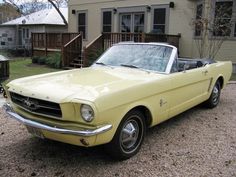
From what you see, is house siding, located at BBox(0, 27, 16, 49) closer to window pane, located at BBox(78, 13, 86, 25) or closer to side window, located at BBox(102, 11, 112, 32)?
window pane, located at BBox(78, 13, 86, 25)

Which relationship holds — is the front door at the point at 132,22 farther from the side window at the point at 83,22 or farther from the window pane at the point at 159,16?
the side window at the point at 83,22

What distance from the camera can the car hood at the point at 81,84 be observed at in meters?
3.56

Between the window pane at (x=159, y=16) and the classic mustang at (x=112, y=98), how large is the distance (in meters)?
10.5

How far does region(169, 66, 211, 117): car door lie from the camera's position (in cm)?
495

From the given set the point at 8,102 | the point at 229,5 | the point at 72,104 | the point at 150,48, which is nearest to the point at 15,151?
the point at 8,102

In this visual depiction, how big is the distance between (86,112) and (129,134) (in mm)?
930

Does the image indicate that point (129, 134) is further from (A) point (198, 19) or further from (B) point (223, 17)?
(A) point (198, 19)

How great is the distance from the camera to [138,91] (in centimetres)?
405

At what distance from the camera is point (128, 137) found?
4.11m

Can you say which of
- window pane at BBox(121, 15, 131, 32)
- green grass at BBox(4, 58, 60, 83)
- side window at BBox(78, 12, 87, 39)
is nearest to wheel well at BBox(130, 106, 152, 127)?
green grass at BBox(4, 58, 60, 83)

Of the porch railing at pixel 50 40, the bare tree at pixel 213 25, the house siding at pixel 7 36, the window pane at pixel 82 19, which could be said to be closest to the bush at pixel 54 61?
the porch railing at pixel 50 40

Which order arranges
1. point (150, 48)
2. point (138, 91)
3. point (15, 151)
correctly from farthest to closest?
point (150, 48) < point (15, 151) < point (138, 91)

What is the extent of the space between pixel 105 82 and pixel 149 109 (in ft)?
2.50

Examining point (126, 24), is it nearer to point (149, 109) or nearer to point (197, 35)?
point (197, 35)
